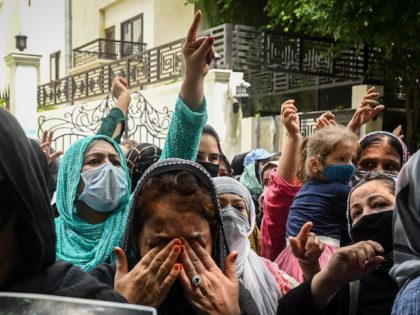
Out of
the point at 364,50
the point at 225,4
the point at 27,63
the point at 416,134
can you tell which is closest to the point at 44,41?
the point at 27,63

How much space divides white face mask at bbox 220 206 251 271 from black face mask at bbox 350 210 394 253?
451 mm

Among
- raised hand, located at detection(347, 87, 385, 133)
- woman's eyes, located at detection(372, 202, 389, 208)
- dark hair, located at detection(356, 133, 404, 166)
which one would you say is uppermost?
raised hand, located at detection(347, 87, 385, 133)

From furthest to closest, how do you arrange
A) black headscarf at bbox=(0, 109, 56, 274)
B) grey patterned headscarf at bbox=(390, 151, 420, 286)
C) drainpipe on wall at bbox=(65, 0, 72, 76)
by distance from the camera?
drainpipe on wall at bbox=(65, 0, 72, 76) < grey patterned headscarf at bbox=(390, 151, 420, 286) < black headscarf at bbox=(0, 109, 56, 274)

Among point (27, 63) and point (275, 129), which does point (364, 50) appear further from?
point (27, 63)

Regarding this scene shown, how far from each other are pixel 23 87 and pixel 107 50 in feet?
18.9

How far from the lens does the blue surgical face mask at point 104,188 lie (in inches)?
95.3

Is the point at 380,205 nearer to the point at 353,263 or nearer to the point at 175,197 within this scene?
the point at 353,263

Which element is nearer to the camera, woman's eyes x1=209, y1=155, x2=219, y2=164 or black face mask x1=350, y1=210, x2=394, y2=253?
black face mask x1=350, y1=210, x2=394, y2=253

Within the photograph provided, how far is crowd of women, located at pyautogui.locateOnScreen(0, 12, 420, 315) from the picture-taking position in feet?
3.75

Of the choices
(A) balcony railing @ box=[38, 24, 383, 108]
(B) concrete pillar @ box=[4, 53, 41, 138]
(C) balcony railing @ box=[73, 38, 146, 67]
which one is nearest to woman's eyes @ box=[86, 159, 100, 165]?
(A) balcony railing @ box=[38, 24, 383, 108]

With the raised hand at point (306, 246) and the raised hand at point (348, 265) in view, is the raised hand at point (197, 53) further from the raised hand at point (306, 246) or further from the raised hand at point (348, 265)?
the raised hand at point (348, 265)

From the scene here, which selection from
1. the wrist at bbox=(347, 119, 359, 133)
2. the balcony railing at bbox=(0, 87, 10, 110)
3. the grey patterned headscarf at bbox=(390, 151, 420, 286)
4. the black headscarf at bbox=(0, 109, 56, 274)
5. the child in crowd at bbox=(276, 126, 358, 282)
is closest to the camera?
the black headscarf at bbox=(0, 109, 56, 274)

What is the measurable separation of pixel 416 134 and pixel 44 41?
1549 centimetres

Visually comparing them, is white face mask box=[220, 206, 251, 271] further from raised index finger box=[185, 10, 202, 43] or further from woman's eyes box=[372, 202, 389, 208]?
raised index finger box=[185, 10, 202, 43]
